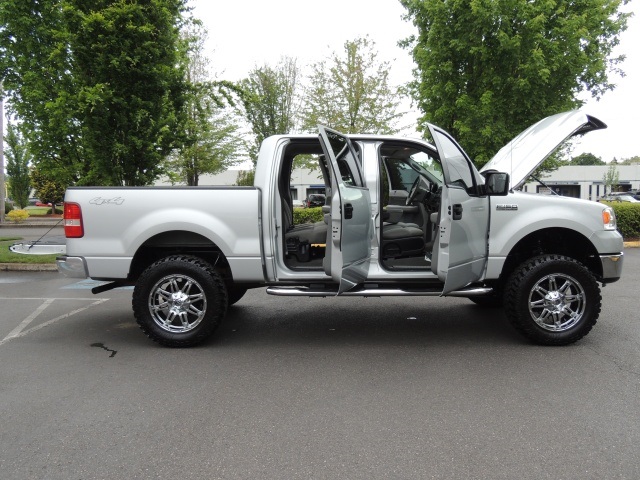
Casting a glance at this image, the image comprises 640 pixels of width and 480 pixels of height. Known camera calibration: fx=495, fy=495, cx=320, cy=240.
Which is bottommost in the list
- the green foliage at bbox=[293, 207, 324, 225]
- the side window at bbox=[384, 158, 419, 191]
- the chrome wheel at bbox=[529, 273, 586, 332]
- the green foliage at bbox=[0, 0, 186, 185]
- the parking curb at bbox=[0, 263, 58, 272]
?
the parking curb at bbox=[0, 263, 58, 272]

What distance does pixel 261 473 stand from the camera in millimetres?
2684

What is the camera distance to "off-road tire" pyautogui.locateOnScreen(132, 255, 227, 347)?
191 inches

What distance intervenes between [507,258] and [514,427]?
2.22 metres

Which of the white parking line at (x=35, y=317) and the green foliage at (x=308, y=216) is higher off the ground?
the green foliage at (x=308, y=216)

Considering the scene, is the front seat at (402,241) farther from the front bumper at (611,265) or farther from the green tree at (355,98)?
the green tree at (355,98)

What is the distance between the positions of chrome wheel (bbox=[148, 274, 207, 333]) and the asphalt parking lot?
29 centimetres

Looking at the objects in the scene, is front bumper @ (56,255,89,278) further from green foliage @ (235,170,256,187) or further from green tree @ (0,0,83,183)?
green foliage @ (235,170,256,187)

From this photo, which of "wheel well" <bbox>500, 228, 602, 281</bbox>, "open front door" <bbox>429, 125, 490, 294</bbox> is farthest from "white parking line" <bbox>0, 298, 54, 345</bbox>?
"wheel well" <bbox>500, 228, 602, 281</bbox>

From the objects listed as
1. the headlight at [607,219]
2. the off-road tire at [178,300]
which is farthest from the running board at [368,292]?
the headlight at [607,219]

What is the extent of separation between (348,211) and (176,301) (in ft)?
6.31

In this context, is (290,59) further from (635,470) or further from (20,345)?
(635,470)

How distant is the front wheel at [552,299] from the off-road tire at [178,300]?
2902 mm

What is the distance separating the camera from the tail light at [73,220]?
16.0 ft

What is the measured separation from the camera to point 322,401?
11.9ft
